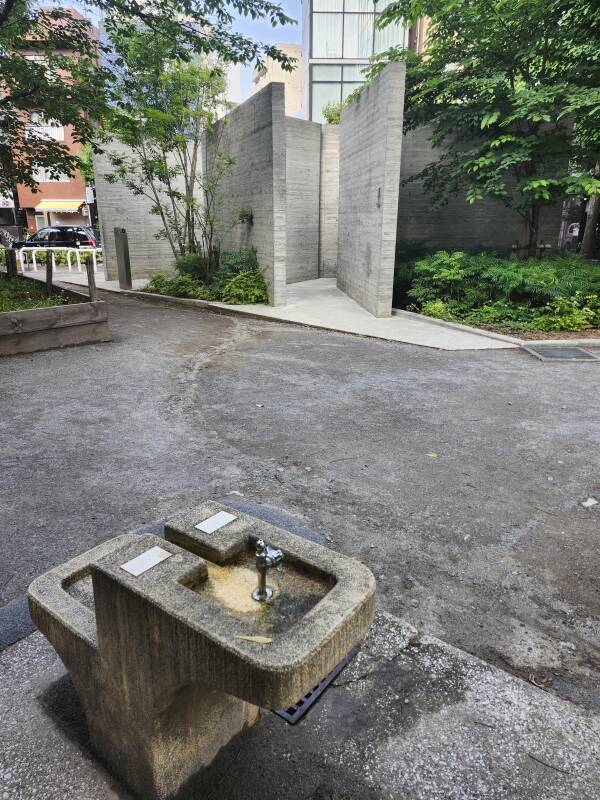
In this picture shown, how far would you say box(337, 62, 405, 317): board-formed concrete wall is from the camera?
405 inches

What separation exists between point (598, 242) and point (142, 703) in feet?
52.8

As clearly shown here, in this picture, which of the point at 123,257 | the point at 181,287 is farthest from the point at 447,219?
the point at 123,257

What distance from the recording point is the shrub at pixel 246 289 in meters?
12.8

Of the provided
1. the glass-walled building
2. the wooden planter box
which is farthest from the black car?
the wooden planter box

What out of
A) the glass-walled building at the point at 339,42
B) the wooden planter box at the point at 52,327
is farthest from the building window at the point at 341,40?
the wooden planter box at the point at 52,327

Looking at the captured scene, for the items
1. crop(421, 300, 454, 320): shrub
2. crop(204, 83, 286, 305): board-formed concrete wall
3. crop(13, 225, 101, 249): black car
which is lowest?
crop(421, 300, 454, 320): shrub

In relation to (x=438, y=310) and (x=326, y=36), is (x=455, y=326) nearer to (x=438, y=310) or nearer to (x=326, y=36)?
(x=438, y=310)

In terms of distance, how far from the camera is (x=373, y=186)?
11312 millimetres

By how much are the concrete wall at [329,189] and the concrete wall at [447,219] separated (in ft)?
11.8

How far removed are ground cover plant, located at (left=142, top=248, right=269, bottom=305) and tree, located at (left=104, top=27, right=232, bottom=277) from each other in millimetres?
482

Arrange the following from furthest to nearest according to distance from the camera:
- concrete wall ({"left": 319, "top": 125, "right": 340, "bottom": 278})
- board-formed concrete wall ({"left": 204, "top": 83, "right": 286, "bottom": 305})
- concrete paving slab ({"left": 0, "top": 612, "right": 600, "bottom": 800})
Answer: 1. concrete wall ({"left": 319, "top": 125, "right": 340, "bottom": 278})
2. board-formed concrete wall ({"left": 204, "top": 83, "right": 286, "bottom": 305})
3. concrete paving slab ({"left": 0, "top": 612, "right": 600, "bottom": 800})

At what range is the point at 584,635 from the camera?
2715 millimetres

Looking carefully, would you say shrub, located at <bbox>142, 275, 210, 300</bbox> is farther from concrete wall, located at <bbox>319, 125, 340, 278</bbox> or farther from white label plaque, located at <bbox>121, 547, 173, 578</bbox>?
white label plaque, located at <bbox>121, 547, 173, 578</bbox>

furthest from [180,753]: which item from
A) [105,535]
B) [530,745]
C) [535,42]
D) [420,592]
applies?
[535,42]
